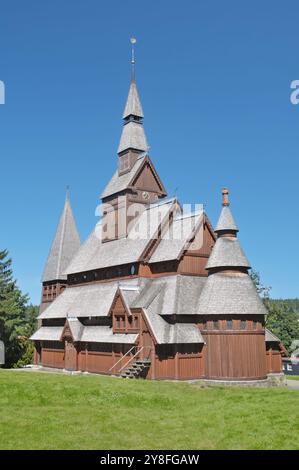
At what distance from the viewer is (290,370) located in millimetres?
70250

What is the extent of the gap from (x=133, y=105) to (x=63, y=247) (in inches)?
752

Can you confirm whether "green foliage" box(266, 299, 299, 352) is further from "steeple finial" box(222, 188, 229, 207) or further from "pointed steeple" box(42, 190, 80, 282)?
"steeple finial" box(222, 188, 229, 207)

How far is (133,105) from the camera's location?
5425 centimetres

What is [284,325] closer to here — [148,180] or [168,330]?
[148,180]

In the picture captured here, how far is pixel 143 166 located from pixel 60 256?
17.0m

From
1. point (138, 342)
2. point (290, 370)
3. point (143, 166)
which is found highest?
point (143, 166)

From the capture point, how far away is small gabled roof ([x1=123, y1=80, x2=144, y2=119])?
53.9 m

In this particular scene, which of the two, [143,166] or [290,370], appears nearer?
[143,166]

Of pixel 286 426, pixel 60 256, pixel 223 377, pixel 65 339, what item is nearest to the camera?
pixel 286 426

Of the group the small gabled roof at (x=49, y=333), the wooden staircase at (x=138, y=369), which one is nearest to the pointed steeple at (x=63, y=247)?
the small gabled roof at (x=49, y=333)

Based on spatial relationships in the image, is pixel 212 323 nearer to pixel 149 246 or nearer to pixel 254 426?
pixel 149 246

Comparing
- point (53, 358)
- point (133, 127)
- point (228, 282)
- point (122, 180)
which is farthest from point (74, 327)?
point (133, 127)
